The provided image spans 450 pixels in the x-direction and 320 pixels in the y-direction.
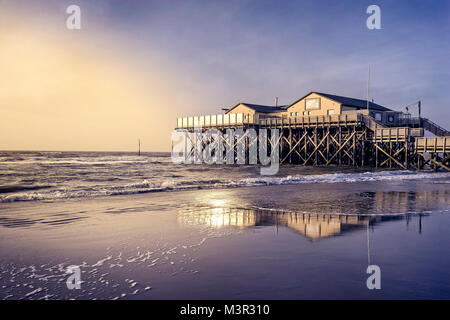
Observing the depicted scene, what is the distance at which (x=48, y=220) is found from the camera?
9859mm

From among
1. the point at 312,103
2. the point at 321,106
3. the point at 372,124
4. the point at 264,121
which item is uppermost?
the point at 312,103

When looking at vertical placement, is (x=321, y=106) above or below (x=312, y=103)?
below

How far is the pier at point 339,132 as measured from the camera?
3120 cm

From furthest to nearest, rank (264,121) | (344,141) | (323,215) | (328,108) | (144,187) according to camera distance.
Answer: (264,121)
(328,108)
(344,141)
(144,187)
(323,215)

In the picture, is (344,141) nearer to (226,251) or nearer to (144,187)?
(144,187)

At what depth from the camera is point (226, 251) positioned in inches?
256

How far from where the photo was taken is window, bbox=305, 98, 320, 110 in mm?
40500

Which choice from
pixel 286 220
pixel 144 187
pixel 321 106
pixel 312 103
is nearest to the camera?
pixel 286 220

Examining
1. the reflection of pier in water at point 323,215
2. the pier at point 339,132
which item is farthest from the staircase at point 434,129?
the reflection of pier in water at point 323,215

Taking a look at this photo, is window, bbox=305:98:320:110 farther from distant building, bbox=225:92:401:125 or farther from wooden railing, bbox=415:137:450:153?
wooden railing, bbox=415:137:450:153

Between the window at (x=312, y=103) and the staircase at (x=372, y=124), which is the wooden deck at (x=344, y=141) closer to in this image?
the staircase at (x=372, y=124)

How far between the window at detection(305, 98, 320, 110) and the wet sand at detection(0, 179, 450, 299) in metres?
30.0

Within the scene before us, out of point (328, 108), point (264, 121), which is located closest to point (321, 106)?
point (328, 108)

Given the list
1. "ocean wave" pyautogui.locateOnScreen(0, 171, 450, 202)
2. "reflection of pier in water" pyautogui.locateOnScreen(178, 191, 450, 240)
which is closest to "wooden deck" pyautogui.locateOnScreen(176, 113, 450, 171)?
"ocean wave" pyautogui.locateOnScreen(0, 171, 450, 202)
